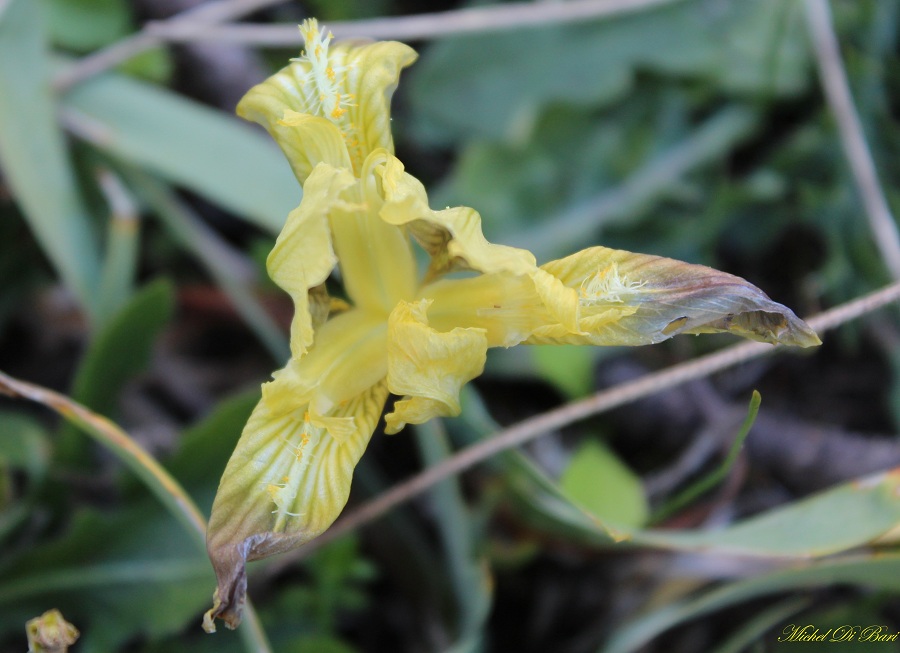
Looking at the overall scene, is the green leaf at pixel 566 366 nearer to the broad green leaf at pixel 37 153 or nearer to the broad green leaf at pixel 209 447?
the broad green leaf at pixel 209 447

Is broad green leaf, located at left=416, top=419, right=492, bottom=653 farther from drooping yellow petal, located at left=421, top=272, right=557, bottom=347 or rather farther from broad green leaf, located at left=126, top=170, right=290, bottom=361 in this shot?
broad green leaf, located at left=126, top=170, right=290, bottom=361

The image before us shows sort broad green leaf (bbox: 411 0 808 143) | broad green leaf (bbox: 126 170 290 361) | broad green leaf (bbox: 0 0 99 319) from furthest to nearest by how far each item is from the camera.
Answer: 1. broad green leaf (bbox: 411 0 808 143)
2. broad green leaf (bbox: 126 170 290 361)
3. broad green leaf (bbox: 0 0 99 319)

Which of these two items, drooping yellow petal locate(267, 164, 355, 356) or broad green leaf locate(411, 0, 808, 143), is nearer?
drooping yellow petal locate(267, 164, 355, 356)

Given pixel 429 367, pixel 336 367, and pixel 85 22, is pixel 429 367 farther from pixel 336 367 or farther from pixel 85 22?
pixel 85 22

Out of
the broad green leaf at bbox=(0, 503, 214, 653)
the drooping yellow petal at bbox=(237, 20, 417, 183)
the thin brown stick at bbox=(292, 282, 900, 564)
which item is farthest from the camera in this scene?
the broad green leaf at bbox=(0, 503, 214, 653)

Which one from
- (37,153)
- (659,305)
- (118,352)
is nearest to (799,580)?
(659,305)

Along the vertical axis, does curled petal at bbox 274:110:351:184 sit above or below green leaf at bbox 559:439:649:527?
above

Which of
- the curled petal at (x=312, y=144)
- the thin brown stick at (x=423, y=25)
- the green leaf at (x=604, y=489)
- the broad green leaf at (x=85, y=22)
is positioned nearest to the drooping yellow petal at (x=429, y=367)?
the curled petal at (x=312, y=144)

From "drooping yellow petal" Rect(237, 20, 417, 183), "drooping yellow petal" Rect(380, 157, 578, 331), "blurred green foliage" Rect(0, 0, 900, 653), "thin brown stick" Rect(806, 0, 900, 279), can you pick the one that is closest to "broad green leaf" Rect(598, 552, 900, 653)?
"blurred green foliage" Rect(0, 0, 900, 653)

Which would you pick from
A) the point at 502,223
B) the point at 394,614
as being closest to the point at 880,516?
the point at 394,614
